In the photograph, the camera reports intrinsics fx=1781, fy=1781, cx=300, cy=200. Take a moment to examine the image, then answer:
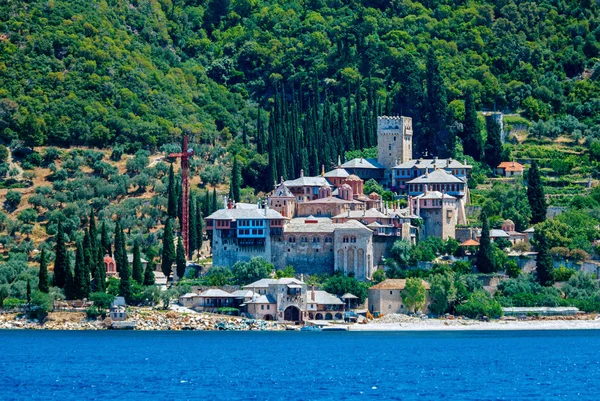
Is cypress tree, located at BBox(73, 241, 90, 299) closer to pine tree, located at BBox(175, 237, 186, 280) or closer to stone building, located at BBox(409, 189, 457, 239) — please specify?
pine tree, located at BBox(175, 237, 186, 280)

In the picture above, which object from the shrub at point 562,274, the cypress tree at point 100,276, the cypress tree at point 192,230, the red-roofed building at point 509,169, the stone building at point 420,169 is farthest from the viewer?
the red-roofed building at point 509,169

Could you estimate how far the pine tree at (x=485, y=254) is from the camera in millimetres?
118312

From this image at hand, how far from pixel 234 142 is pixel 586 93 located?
3090 cm

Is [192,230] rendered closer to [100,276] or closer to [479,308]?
[100,276]

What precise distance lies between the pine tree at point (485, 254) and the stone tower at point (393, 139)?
1488 cm

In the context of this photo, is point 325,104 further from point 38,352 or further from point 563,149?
point 38,352

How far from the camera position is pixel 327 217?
411ft

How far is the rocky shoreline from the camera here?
117 metres

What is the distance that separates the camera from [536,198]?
12575 centimetres

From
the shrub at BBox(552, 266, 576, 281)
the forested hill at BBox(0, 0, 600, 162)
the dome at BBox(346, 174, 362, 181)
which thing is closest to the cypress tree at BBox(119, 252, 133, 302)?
the dome at BBox(346, 174, 362, 181)

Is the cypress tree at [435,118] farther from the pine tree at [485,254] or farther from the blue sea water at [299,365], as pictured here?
the blue sea water at [299,365]

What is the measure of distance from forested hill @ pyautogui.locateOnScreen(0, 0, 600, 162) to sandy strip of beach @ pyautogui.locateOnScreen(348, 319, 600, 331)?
21.7 m

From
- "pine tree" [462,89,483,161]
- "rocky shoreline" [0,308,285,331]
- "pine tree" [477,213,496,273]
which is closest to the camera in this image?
"rocky shoreline" [0,308,285,331]

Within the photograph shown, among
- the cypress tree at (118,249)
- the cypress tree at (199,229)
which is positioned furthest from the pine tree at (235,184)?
the cypress tree at (118,249)
